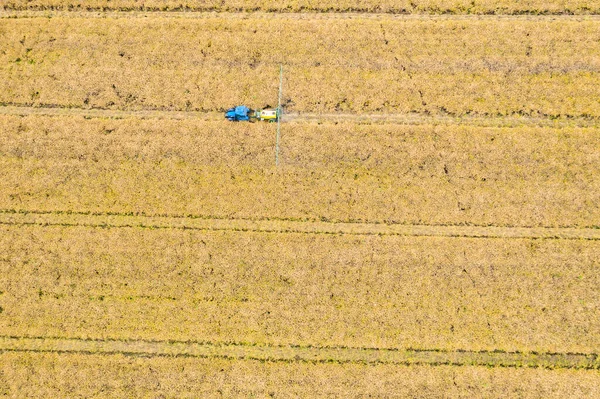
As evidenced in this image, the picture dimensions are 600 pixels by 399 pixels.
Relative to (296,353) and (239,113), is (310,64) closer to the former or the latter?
(239,113)

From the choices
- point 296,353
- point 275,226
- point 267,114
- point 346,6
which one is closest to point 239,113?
point 267,114

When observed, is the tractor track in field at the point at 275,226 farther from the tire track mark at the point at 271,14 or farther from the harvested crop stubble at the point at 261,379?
the tire track mark at the point at 271,14

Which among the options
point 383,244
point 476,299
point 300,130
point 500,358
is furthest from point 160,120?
point 500,358

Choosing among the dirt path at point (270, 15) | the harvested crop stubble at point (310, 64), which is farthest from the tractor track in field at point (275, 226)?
the dirt path at point (270, 15)

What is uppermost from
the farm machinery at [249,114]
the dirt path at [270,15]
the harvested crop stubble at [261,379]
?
the dirt path at [270,15]

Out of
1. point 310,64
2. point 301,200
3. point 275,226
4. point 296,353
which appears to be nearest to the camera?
point 296,353
